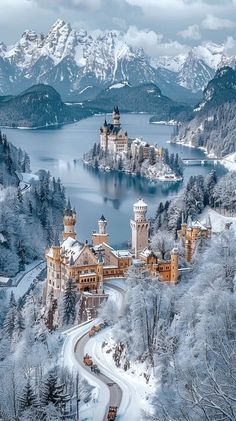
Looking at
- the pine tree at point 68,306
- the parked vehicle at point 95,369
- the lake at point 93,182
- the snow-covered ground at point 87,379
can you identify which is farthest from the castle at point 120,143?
the parked vehicle at point 95,369

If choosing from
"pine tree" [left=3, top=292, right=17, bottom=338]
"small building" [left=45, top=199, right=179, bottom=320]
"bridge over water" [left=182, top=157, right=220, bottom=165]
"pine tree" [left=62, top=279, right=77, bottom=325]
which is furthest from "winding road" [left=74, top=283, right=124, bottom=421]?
"bridge over water" [left=182, top=157, right=220, bottom=165]

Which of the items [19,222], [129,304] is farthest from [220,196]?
[129,304]

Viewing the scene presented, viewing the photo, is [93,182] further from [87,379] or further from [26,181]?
[87,379]

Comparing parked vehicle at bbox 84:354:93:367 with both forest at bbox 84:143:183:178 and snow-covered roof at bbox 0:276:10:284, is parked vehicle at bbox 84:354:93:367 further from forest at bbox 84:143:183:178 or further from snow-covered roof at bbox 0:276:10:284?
forest at bbox 84:143:183:178

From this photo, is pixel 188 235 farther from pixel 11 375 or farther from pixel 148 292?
pixel 11 375

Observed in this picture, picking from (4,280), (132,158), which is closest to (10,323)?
(4,280)

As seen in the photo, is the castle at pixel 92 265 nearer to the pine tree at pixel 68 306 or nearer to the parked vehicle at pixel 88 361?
the pine tree at pixel 68 306
